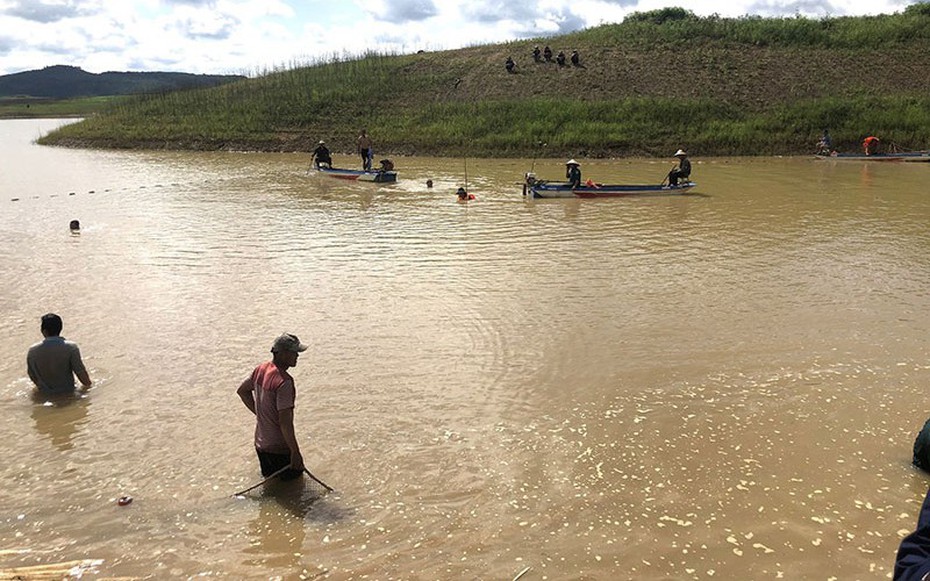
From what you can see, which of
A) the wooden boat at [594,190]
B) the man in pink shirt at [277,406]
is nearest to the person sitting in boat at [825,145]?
the wooden boat at [594,190]

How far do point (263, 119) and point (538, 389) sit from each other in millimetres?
38332

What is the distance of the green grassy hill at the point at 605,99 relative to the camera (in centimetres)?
3531

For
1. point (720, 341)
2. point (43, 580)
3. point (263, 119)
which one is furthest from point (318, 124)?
point (43, 580)

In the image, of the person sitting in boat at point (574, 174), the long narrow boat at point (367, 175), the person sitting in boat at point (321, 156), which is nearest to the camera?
the person sitting in boat at point (574, 174)

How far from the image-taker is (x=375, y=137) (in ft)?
125

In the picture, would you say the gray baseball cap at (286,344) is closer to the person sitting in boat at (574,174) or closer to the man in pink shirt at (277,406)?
the man in pink shirt at (277,406)

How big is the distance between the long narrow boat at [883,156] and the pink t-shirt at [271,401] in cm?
3222

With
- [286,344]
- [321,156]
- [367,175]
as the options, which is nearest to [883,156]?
[367,175]

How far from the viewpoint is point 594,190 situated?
21094 millimetres

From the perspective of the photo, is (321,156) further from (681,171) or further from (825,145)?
(825,145)

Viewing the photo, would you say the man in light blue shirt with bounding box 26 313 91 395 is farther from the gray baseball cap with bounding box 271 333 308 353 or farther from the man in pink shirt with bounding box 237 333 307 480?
the gray baseball cap with bounding box 271 333 308 353

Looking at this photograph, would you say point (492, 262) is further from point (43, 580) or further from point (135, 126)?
point (135, 126)

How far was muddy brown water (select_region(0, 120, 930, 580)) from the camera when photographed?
5.01m

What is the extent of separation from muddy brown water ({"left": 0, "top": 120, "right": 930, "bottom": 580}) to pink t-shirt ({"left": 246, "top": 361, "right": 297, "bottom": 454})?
1.41 ft
